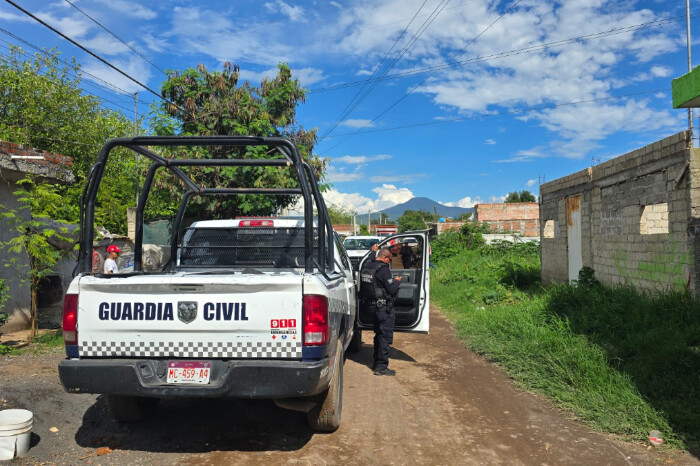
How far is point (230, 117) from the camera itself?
50.8 ft

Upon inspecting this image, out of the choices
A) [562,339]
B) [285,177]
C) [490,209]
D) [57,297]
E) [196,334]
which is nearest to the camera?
[196,334]

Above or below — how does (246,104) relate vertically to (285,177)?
above

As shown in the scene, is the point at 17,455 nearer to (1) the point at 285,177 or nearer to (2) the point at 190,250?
(2) the point at 190,250

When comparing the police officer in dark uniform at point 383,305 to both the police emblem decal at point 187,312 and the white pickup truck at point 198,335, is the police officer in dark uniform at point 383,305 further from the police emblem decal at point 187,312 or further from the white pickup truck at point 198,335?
the police emblem decal at point 187,312

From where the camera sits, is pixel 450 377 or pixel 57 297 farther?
pixel 57 297

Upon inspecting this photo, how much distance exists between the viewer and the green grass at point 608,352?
473 cm

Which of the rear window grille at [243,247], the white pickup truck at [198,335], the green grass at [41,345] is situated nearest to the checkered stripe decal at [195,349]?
the white pickup truck at [198,335]

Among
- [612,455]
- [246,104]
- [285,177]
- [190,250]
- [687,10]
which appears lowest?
[612,455]

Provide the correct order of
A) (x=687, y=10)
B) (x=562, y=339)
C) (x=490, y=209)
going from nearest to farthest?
(x=562, y=339) < (x=687, y=10) < (x=490, y=209)

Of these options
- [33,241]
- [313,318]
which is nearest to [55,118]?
[33,241]

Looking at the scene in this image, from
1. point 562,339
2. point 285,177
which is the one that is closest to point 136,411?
point 562,339

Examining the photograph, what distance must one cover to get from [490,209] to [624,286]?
31125 millimetres

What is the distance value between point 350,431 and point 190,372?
1641 mm

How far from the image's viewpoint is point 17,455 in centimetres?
388
